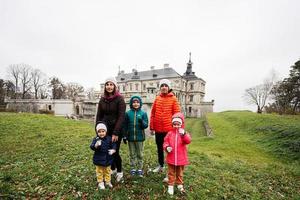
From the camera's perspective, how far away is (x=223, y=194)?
17.5 feet

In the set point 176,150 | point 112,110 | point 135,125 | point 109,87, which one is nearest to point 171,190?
point 176,150

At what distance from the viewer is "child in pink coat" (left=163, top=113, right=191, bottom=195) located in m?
4.38

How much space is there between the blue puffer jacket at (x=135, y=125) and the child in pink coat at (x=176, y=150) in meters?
0.76

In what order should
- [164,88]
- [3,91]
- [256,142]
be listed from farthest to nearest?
[3,91], [256,142], [164,88]

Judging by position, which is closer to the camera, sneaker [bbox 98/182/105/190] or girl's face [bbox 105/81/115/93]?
sneaker [bbox 98/182/105/190]

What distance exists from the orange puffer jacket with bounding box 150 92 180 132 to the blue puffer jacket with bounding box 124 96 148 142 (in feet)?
1.30

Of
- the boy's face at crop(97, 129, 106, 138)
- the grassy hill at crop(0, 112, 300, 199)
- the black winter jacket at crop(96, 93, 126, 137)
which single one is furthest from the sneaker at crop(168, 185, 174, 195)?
the boy's face at crop(97, 129, 106, 138)

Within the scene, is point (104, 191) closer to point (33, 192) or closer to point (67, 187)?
point (67, 187)

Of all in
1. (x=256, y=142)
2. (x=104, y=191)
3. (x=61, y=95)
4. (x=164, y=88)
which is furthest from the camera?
(x=61, y=95)

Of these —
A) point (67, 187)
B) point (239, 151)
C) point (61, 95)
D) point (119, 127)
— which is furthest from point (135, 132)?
point (61, 95)

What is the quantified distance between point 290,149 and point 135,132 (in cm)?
1082

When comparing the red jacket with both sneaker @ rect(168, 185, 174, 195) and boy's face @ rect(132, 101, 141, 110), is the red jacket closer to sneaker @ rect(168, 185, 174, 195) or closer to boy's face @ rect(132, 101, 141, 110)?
sneaker @ rect(168, 185, 174, 195)

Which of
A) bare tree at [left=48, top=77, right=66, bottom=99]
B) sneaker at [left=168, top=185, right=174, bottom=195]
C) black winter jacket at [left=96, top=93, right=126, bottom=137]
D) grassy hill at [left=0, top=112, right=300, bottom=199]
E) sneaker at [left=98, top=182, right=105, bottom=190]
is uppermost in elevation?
bare tree at [left=48, top=77, right=66, bottom=99]

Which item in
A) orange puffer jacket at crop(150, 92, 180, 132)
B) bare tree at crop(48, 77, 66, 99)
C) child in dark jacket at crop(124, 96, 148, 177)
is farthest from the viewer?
bare tree at crop(48, 77, 66, 99)
